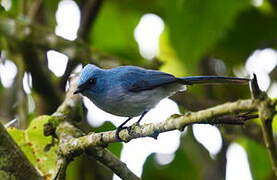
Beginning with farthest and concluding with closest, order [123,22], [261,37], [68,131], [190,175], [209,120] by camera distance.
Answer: [123,22] < [261,37] < [190,175] < [68,131] < [209,120]

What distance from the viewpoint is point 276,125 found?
4.65 meters

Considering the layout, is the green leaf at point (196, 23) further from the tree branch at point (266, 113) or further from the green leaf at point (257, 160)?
the tree branch at point (266, 113)

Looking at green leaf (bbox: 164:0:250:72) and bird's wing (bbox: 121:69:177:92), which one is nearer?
bird's wing (bbox: 121:69:177:92)

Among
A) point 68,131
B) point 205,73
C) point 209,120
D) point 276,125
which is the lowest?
point 209,120

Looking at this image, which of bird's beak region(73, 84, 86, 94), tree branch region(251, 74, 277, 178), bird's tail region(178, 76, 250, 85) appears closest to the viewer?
tree branch region(251, 74, 277, 178)

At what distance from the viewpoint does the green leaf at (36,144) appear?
3.82 meters

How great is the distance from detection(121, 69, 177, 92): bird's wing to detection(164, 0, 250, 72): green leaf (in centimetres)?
97

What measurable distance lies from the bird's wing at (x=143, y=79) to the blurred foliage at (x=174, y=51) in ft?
1.21

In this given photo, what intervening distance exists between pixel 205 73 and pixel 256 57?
569 mm

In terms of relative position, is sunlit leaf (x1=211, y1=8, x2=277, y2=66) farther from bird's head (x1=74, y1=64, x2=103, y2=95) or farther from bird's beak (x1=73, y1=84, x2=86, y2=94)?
bird's beak (x1=73, y1=84, x2=86, y2=94)

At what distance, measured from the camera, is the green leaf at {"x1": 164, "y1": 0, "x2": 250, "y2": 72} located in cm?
503

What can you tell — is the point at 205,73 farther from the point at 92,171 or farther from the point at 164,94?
the point at 164,94

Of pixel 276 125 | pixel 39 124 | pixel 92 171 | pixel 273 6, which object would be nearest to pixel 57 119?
pixel 39 124

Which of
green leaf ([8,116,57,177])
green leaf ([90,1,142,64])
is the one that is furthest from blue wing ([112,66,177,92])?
green leaf ([90,1,142,64])
